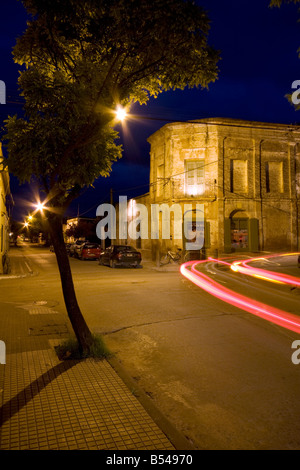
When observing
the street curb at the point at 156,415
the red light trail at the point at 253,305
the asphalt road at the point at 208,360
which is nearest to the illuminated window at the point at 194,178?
the red light trail at the point at 253,305

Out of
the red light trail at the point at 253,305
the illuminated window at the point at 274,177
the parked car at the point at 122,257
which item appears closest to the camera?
the red light trail at the point at 253,305

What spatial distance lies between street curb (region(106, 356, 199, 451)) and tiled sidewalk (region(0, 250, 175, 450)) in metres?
0.06

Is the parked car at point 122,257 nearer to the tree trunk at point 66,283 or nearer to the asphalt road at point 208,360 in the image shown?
the asphalt road at point 208,360

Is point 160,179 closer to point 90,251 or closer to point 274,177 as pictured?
point 90,251

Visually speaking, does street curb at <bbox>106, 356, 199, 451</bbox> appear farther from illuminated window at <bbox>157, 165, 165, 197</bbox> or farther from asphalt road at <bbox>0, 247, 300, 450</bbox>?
illuminated window at <bbox>157, 165, 165, 197</bbox>

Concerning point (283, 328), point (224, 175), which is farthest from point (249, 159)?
point (283, 328)

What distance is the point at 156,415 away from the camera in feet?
13.9

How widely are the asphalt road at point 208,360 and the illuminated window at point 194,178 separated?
17413 mm

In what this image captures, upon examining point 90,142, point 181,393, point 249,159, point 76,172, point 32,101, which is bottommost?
point 181,393

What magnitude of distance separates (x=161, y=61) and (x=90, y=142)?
207 centimetres

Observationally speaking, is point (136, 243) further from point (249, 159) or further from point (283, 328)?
point (283, 328)

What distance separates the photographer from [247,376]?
18.2 feet

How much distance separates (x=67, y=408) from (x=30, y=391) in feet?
2.38

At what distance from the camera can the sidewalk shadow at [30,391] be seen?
420 centimetres
